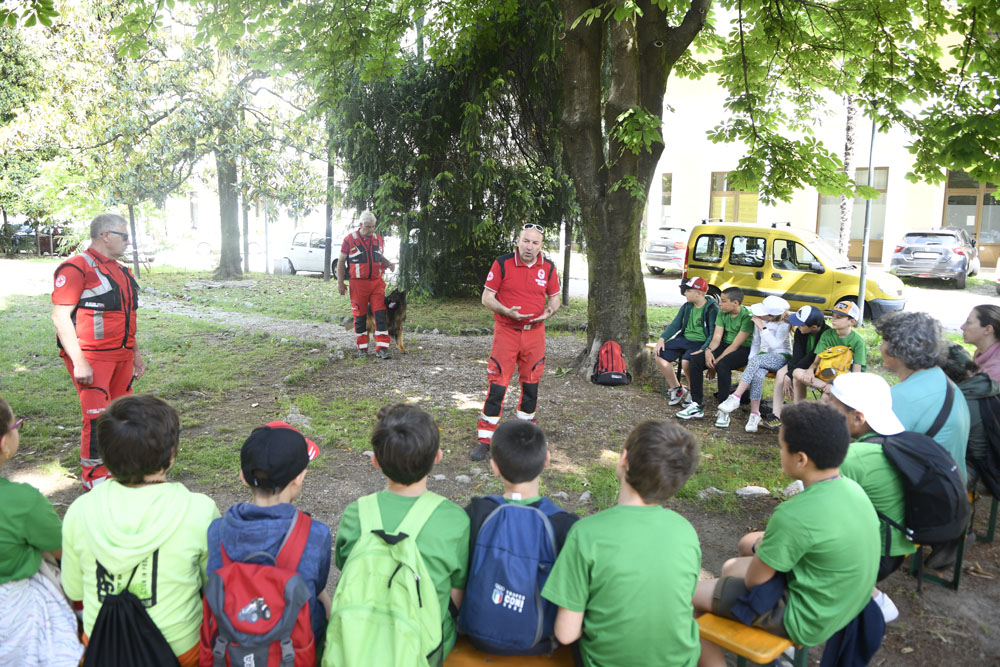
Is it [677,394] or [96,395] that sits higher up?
[96,395]

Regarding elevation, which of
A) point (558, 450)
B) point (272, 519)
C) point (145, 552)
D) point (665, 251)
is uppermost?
point (665, 251)

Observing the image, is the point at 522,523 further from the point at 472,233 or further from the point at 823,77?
the point at 472,233

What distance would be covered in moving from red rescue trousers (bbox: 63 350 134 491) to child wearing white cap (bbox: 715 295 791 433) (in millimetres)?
5354

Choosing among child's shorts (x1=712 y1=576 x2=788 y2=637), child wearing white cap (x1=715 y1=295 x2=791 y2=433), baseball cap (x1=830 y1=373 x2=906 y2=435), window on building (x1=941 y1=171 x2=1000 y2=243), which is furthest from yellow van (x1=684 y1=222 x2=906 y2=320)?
window on building (x1=941 y1=171 x2=1000 y2=243)

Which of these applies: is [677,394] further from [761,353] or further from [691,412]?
[761,353]

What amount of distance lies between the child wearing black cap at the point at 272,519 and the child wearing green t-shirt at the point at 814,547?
163 cm

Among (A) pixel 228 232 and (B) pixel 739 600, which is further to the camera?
(A) pixel 228 232

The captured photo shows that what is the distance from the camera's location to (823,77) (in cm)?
966

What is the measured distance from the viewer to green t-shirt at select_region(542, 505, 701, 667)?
2.29m

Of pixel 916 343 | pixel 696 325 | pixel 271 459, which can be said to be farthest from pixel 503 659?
pixel 696 325

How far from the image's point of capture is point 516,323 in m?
5.97

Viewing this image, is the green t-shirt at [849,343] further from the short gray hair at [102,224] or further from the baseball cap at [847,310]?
the short gray hair at [102,224]

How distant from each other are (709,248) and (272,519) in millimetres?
12397

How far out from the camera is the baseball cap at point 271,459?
94.5 inches
